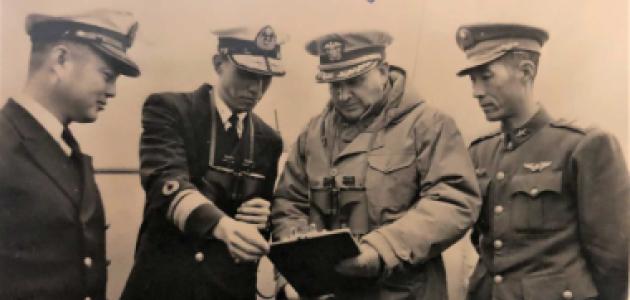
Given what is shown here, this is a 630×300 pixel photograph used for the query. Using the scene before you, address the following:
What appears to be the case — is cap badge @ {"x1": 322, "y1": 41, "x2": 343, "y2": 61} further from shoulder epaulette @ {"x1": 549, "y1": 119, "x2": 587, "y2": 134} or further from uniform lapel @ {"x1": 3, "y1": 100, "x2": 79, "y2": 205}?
uniform lapel @ {"x1": 3, "y1": 100, "x2": 79, "y2": 205}

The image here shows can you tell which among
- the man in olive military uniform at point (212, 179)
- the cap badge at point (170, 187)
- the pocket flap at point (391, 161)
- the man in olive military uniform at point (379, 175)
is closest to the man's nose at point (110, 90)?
the man in olive military uniform at point (212, 179)

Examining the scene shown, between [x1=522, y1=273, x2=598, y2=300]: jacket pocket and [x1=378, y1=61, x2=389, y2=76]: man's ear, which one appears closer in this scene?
[x1=522, y1=273, x2=598, y2=300]: jacket pocket

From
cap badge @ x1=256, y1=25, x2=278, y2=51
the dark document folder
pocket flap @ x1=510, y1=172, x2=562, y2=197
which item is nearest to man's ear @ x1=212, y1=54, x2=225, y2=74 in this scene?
cap badge @ x1=256, y1=25, x2=278, y2=51

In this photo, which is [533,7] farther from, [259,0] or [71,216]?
[71,216]

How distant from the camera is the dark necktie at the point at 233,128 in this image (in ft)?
6.81

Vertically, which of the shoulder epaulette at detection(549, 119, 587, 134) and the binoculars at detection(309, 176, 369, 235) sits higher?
the shoulder epaulette at detection(549, 119, 587, 134)

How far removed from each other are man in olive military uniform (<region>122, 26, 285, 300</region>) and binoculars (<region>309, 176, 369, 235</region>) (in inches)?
5.8

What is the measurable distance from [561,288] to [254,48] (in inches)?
44.1

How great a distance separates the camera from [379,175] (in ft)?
6.55

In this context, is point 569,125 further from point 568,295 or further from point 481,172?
point 568,295

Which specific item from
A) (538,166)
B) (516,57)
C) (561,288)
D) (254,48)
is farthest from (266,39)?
(561,288)

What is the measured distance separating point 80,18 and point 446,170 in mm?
1156

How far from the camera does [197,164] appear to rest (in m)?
2.04

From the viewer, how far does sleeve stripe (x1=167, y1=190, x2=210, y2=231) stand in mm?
1974
